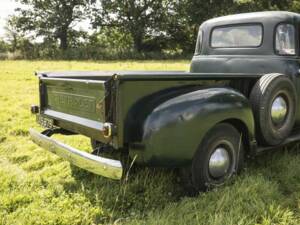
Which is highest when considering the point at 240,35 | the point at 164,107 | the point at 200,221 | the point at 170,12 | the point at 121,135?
the point at 170,12

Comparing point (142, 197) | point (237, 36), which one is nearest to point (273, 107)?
point (237, 36)

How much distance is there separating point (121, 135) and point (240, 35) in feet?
8.54

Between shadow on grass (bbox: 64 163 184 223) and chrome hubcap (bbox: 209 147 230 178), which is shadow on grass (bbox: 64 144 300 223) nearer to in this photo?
shadow on grass (bbox: 64 163 184 223)

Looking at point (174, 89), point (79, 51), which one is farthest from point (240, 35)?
point (79, 51)

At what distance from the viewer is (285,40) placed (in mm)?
4477

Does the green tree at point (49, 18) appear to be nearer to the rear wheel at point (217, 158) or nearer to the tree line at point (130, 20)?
the tree line at point (130, 20)

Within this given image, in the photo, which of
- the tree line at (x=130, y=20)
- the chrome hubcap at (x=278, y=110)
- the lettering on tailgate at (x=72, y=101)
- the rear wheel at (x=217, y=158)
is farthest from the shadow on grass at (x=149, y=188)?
the tree line at (x=130, y=20)

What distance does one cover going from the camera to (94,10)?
109 feet

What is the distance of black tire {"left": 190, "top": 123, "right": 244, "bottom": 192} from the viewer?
3260mm

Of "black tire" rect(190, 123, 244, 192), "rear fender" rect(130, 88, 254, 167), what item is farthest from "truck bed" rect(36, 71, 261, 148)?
"black tire" rect(190, 123, 244, 192)

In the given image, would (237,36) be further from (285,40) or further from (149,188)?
(149,188)

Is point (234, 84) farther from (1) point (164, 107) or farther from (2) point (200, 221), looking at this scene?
(2) point (200, 221)

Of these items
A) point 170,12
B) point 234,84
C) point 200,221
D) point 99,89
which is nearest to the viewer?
point 200,221

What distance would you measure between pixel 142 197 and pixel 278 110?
165 centimetres
